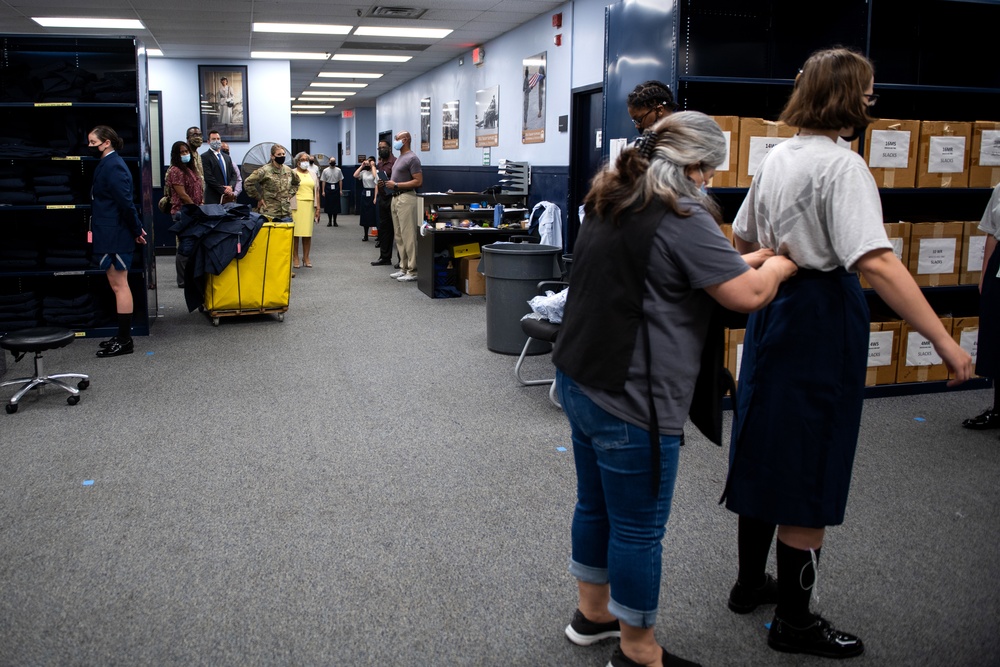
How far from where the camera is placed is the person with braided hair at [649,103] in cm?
407

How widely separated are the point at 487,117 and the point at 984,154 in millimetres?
7070

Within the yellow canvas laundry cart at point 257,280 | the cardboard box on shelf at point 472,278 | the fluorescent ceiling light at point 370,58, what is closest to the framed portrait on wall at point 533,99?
the cardboard box on shelf at point 472,278

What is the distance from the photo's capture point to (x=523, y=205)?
924cm

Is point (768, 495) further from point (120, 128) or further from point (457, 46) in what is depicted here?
point (457, 46)

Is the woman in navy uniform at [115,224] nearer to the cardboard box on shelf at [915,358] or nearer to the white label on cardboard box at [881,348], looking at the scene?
the white label on cardboard box at [881,348]

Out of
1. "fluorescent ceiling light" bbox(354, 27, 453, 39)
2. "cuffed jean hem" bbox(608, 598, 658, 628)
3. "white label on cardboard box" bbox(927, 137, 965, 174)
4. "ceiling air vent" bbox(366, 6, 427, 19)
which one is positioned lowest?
"cuffed jean hem" bbox(608, 598, 658, 628)

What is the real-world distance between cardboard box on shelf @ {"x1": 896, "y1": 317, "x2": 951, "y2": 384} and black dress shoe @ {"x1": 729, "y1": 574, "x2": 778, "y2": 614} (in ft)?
9.14

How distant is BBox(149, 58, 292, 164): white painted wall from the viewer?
39.7 ft

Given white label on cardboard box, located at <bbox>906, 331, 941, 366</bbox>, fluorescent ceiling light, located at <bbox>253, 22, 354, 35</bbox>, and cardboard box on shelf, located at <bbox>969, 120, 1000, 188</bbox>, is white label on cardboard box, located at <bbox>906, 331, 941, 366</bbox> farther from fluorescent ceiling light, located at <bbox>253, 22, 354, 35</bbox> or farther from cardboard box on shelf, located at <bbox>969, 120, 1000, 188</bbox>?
fluorescent ceiling light, located at <bbox>253, 22, 354, 35</bbox>

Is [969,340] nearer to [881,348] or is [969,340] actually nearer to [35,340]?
[881,348]

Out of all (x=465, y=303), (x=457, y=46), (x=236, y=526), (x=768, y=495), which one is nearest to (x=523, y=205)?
(x=465, y=303)

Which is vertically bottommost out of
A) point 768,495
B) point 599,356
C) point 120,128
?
point 768,495

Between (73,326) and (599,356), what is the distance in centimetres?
560

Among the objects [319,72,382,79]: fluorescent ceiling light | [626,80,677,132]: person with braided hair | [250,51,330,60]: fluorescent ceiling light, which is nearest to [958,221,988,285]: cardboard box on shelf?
[626,80,677,132]: person with braided hair
